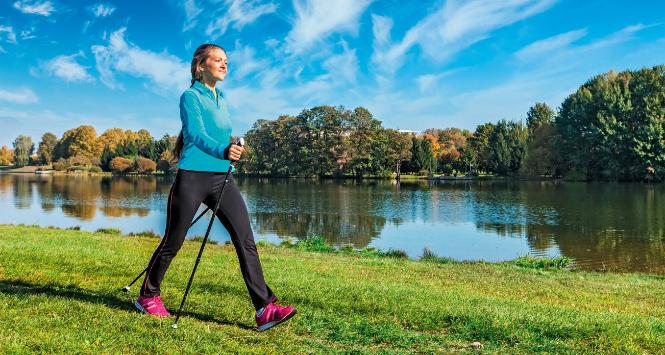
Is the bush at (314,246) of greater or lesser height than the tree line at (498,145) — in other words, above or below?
below

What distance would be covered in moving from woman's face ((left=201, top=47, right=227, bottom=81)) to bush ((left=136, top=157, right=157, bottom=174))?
12669 cm

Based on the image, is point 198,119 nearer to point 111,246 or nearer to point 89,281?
point 89,281

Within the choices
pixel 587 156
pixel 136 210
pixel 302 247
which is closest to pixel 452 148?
pixel 587 156

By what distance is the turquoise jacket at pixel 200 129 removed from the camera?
4728 mm

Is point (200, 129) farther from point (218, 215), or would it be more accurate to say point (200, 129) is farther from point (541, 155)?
point (541, 155)

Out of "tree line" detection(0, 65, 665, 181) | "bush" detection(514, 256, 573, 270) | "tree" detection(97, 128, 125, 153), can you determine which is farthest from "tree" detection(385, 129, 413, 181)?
"tree" detection(97, 128, 125, 153)

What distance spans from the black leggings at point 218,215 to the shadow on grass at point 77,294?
1.32 ft

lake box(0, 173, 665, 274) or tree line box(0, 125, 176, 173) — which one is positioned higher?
tree line box(0, 125, 176, 173)

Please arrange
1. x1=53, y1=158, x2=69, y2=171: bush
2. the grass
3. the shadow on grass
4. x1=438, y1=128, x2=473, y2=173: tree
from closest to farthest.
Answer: the grass → the shadow on grass → x1=438, y1=128, x2=473, y2=173: tree → x1=53, y1=158, x2=69, y2=171: bush

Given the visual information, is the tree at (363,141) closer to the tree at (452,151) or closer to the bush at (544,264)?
the tree at (452,151)

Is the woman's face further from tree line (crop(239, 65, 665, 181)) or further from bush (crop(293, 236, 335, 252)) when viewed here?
tree line (crop(239, 65, 665, 181))

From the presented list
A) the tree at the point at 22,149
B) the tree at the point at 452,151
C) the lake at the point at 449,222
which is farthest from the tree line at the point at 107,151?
the lake at the point at 449,222

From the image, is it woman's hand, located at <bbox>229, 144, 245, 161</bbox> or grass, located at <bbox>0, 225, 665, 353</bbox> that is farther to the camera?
woman's hand, located at <bbox>229, 144, 245, 161</bbox>

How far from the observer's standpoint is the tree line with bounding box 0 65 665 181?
6956 cm
